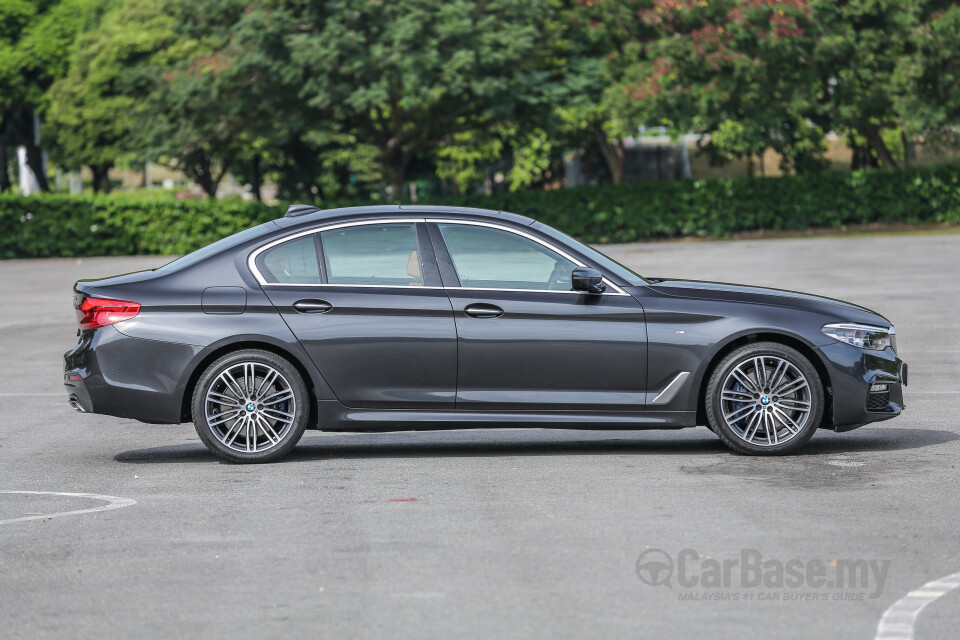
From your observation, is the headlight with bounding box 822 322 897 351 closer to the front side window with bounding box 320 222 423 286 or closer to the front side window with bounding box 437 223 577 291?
the front side window with bounding box 437 223 577 291

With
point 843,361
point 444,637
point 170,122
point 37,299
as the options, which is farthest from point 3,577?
point 170,122

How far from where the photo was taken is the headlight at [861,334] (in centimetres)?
918

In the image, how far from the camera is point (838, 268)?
27406 mm

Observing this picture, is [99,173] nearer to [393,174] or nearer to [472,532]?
[393,174]

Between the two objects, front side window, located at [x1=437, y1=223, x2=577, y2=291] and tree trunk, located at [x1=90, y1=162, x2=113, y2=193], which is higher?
tree trunk, located at [x1=90, y1=162, x2=113, y2=193]

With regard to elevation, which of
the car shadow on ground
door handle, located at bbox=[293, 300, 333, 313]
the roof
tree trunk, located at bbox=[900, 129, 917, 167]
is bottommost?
the car shadow on ground

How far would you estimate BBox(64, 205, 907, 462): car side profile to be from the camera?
9047 millimetres

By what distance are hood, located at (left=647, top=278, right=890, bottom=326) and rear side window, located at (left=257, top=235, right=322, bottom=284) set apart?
83.9 inches

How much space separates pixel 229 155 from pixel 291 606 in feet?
173

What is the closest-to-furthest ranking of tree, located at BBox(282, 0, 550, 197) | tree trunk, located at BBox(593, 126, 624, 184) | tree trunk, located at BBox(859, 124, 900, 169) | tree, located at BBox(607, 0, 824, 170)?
tree, located at BBox(282, 0, 550, 197), tree, located at BBox(607, 0, 824, 170), tree trunk, located at BBox(859, 124, 900, 169), tree trunk, located at BBox(593, 126, 624, 184)

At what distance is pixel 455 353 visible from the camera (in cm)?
904

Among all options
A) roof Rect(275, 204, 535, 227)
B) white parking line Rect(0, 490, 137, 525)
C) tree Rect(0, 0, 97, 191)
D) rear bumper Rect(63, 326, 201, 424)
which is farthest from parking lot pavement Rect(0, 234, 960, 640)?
tree Rect(0, 0, 97, 191)

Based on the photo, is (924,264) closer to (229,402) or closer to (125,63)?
(229,402)

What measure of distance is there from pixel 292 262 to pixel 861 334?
361cm
